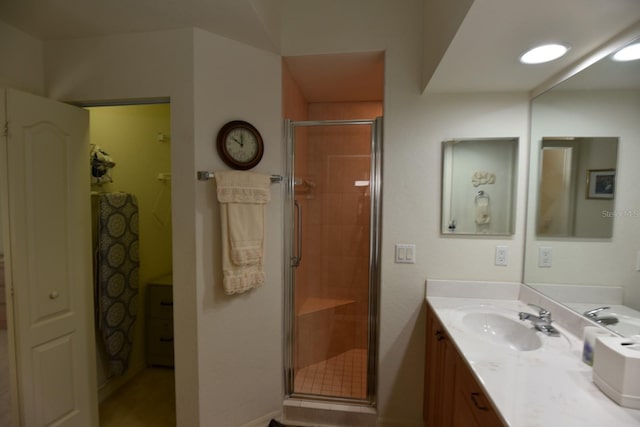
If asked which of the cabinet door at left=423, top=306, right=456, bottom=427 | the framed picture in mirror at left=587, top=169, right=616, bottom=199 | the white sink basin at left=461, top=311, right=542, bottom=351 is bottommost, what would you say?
the cabinet door at left=423, top=306, right=456, bottom=427

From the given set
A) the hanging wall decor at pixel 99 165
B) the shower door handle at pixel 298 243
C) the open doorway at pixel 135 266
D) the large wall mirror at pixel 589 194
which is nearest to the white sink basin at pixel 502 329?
the large wall mirror at pixel 589 194

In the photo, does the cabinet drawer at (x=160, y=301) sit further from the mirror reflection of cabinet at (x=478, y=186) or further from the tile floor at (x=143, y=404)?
the mirror reflection of cabinet at (x=478, y=186)

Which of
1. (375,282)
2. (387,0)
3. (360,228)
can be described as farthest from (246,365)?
(387,0)

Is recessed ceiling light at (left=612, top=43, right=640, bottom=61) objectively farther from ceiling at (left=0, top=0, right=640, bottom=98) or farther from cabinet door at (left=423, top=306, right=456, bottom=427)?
cabinet door at (left=423, top=306, right=456, bottom=427)

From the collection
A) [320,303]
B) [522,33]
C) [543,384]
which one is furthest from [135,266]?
[522,33]

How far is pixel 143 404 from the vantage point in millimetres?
2014

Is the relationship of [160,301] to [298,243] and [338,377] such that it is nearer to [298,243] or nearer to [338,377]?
[298,243]

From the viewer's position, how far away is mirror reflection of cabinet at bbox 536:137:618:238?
1.15 meters

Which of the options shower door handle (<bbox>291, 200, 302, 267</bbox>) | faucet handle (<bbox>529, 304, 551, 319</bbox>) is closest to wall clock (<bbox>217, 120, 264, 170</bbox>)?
shower door handle (<bbox>291, 200, 302, 267</bbox>)

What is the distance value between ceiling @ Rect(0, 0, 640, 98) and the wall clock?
1.74ft

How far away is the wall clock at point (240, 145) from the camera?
5.18 ft

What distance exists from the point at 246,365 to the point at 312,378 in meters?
0.64

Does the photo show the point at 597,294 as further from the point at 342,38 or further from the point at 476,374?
the point at 342,38

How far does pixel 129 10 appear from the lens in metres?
1.36
